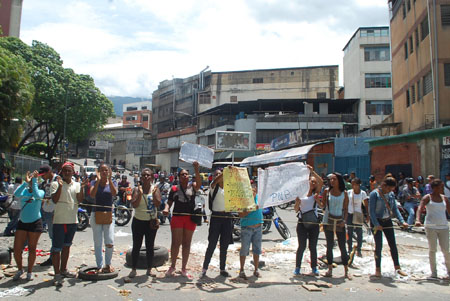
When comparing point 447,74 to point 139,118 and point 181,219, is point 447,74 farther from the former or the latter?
point 139,118

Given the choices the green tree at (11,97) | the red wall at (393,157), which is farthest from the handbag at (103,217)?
the red wall at (393,157)

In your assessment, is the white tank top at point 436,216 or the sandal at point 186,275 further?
the white tank top at point 436,216

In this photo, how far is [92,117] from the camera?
133 feet

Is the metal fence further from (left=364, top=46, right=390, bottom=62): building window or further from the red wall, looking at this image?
(left=364, top=46, right=390, bottom=62): building window

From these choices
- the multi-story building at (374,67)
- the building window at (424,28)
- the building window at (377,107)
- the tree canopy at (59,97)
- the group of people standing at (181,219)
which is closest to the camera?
the group of people standing at (181,219)

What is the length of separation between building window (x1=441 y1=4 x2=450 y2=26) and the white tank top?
796 inches

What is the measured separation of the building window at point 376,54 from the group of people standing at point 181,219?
43.4 m

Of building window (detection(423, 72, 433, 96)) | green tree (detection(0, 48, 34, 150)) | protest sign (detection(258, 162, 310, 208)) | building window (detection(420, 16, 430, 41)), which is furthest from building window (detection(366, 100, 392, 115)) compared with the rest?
protest sign (detection(258, 162, 310, 208))

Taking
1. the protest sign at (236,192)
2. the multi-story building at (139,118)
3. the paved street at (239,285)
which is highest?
the multi-story building at (139,118)

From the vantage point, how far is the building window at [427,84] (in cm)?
2347

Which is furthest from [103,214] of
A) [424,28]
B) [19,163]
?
[424,28]

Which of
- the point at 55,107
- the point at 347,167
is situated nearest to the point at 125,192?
the point at 347,167

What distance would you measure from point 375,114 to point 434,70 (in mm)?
22483

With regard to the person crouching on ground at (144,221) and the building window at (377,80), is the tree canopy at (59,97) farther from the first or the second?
the person crouching on ground at (144,221)
